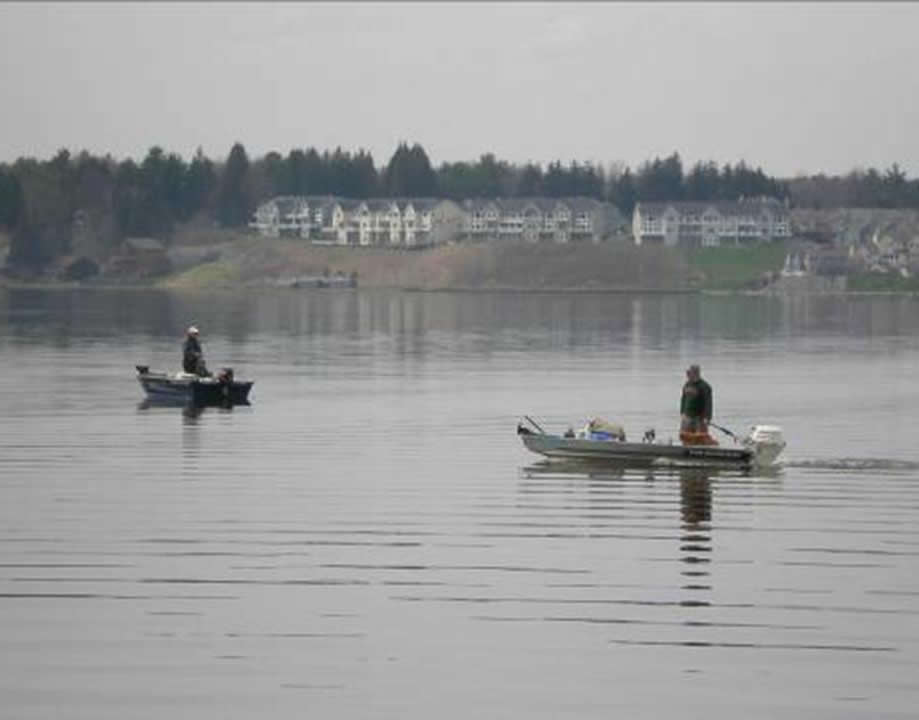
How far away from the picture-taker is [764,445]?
43844 millimetres

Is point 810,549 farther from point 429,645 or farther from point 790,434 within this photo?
point 790,434

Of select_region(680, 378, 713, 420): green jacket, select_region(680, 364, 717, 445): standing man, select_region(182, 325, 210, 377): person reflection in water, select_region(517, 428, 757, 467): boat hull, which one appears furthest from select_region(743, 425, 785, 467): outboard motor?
select_region(182, 325, 210, 377): person reflection in water

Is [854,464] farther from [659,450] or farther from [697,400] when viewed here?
[659,450]

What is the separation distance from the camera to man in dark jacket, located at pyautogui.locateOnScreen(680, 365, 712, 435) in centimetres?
4367

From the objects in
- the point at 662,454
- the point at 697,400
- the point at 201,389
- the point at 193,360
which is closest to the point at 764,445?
the point at 697,400

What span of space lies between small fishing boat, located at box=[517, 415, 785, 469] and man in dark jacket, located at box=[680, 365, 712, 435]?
56cm

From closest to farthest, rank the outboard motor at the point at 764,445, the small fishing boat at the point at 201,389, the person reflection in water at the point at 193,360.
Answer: the outboard motor at the point at 764,445, the small fishing boat at the point at 201,389, the person reflection in water at the point at 193,360

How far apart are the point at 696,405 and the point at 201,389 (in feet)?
68.4

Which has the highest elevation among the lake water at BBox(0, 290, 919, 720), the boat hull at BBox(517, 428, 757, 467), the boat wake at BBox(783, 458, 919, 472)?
the boat hull at BBox(517, 428, 757, 467)

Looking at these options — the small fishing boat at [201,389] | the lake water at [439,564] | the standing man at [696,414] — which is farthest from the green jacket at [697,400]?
the small fishing boat at [201,389]

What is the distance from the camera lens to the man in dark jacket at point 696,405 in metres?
43.7

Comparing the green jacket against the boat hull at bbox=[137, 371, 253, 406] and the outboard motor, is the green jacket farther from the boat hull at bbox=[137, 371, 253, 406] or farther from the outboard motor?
the boat hull at bbox=[137, 371, 253, 406]

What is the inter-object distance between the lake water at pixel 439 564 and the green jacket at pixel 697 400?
1486mm

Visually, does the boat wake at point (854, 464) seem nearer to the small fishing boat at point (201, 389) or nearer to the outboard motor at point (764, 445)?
the outboard motor at point (764, 445)
